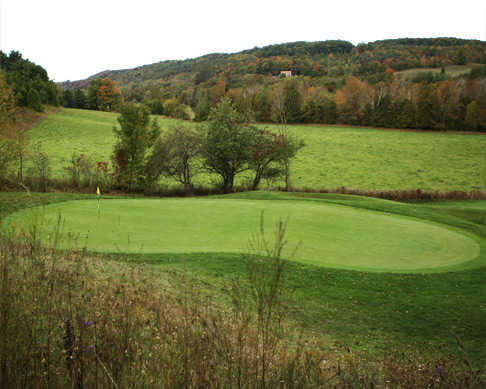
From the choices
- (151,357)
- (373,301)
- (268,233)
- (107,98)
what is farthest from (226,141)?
(107,98)

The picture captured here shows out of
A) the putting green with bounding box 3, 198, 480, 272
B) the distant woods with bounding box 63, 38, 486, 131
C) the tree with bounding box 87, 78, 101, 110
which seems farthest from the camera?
the tree with bounding box 87, 78, 101, 110

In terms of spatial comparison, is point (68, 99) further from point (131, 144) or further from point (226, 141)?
point (226, 141)

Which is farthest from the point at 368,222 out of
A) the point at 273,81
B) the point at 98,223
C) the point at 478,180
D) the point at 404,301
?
the point at 273,81

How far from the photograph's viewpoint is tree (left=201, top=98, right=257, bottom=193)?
77.9ft

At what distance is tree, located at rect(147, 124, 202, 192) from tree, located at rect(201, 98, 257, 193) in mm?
810

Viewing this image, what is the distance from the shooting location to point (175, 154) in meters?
23.8

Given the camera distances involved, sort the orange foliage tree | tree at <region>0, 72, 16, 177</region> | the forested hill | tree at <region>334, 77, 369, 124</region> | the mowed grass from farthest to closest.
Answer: the forested hill, the orange foliage tree, tree at <region>334, 77, 369, 124</region>, the mowed grass, tree at <region>0, 72, 16, 177</region>

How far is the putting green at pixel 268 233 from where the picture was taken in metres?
8.59

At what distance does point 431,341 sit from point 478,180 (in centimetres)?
3442

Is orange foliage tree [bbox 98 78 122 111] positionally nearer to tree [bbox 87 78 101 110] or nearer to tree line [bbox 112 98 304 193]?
tree [bbox 87 78 101 110]

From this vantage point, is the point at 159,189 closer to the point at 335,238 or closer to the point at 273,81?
the point at 335,238

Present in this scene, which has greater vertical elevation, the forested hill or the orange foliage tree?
the forested hill

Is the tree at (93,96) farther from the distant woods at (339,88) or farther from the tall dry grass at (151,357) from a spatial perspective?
the tall dry grass at (151,357)

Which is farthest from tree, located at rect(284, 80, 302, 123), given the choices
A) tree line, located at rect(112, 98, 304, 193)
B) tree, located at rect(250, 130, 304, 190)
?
tree line, located at rect(112, 98, 304, 193)
